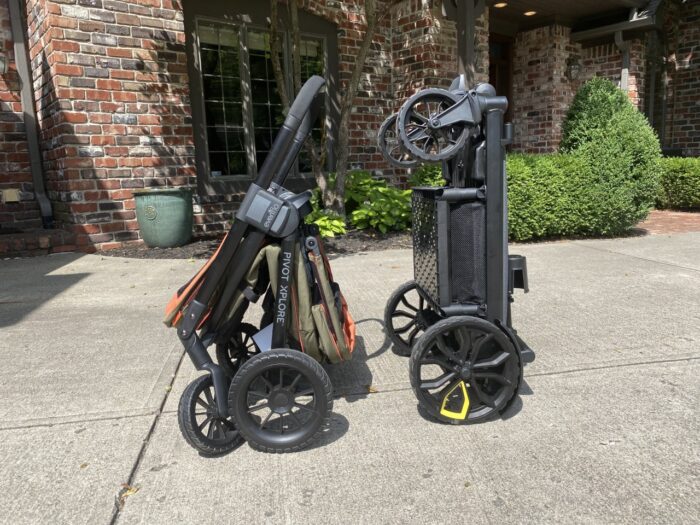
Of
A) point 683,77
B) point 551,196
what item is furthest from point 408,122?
point 683,77

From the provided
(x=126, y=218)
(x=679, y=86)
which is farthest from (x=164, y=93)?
(x=679, y=86)

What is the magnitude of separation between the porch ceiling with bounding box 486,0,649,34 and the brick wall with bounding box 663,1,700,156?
256 centimetres

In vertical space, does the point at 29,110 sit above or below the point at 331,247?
above

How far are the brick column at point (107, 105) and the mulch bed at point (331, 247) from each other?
0.42 metres

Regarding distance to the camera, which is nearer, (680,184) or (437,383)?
(437,383)

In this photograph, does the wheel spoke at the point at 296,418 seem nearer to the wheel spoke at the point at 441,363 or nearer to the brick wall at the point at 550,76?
the wheel spoke at the point at 441,363

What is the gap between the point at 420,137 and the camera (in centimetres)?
234

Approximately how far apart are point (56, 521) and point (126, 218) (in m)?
5.43

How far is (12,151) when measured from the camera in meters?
6.97

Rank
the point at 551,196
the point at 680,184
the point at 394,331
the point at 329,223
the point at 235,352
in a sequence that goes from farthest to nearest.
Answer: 1. the point at 680,184
2. the point at 329,223
3. the point at 551,196
4. the point at 394,331
5. the point at 235,352

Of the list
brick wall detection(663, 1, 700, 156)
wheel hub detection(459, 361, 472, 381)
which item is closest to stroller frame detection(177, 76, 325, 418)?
wheel hub detection(459, 361, 472, 381)

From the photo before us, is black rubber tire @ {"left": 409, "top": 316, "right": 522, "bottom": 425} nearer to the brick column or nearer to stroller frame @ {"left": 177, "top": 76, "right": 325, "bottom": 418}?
stroller frame @ {"left": 177, "top": 76, "right": 325, "bottom": 418}

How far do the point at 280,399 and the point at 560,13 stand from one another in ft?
33.5

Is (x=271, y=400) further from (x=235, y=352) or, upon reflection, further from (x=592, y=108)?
(x=592, y=108)
